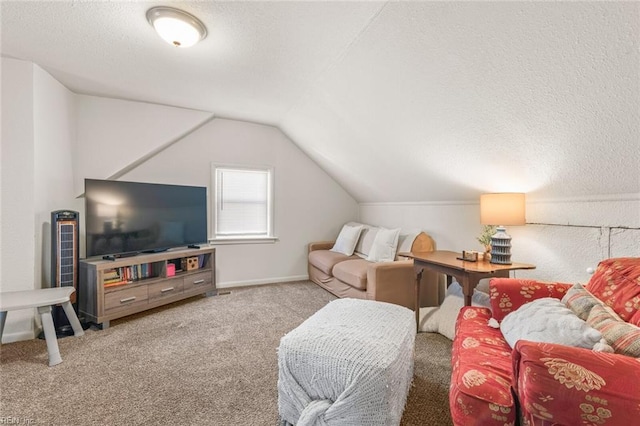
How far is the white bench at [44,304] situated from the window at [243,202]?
1888mm

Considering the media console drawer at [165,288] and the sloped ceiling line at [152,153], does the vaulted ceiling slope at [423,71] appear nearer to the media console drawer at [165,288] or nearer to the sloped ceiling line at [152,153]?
the sloped ceiling line at [152,153]

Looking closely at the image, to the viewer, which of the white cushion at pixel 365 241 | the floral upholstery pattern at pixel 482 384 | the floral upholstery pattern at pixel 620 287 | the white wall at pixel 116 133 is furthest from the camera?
the white cushion at pixel 365 241

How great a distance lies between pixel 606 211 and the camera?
1.87m

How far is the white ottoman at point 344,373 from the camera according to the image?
48.2 inches

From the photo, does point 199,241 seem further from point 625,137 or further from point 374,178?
point 625,137

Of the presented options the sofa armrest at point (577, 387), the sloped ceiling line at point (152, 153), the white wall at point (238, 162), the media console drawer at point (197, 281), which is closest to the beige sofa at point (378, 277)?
the white wall at point (238, 162)

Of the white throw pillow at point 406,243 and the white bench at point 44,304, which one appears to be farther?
the white throw pillow at point 406,243

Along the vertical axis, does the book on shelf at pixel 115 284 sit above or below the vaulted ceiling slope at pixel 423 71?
below

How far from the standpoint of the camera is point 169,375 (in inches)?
74.8

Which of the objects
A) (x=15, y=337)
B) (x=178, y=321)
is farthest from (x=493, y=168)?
(x=15, y=337)

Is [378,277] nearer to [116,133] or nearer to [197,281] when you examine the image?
[197,281]

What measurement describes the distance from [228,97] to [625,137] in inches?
131

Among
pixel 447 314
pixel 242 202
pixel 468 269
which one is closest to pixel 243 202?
pixel 242 202

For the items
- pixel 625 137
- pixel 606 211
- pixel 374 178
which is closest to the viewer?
pixel 625 137
